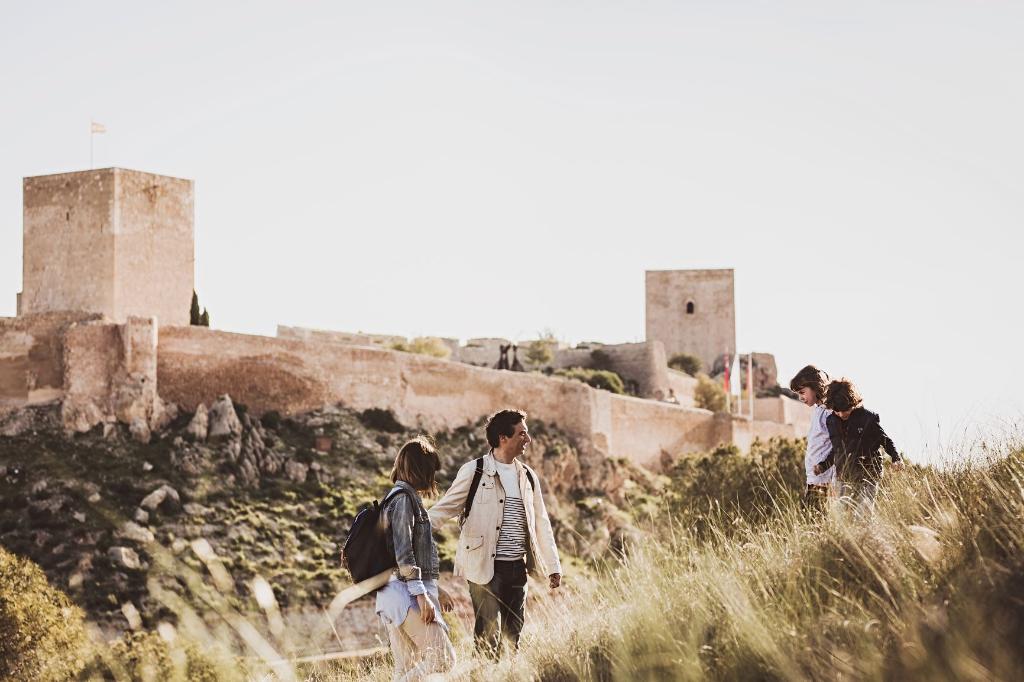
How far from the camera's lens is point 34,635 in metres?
14.3

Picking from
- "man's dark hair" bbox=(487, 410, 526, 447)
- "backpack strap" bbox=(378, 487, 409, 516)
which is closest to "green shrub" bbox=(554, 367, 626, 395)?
"man's dark hair" bbox=(487, 410, 526, 447)

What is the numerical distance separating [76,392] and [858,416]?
1923 centimetres

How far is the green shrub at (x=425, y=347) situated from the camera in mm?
41719

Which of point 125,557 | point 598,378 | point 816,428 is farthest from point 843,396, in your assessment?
point 598,378

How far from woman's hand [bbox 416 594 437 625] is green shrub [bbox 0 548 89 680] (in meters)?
8.74

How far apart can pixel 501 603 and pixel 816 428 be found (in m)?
2.32

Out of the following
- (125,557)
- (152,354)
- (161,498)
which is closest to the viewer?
(125,557)

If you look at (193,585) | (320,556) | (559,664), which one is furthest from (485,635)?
(320,556)

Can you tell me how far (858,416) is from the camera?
7109mm

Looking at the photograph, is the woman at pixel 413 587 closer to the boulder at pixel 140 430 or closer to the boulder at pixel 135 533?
the boulder at pixel 135 533

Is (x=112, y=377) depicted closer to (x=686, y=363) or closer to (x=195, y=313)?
(x=195, y=313)

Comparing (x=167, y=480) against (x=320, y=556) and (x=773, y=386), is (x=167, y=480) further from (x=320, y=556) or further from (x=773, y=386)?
(x=773, y=386)

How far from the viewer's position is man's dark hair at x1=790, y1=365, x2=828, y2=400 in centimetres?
751

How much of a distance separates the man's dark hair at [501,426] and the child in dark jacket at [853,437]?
184 cm
